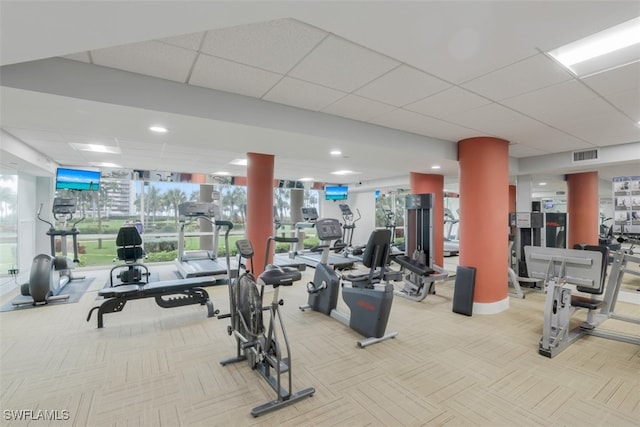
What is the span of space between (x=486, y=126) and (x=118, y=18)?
409cm

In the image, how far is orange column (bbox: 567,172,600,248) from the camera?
23.9 feet

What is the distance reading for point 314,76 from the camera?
2637mm

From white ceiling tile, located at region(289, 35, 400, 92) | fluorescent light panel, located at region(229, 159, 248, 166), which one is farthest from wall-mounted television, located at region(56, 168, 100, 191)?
white ceiling tile, located at region(289, 35, 400, 92)

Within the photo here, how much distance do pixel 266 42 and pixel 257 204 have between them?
11.5ft

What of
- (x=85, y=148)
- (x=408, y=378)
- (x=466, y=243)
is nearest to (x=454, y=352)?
(x=408, y=378)

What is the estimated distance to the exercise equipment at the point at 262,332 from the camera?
7.77 ft

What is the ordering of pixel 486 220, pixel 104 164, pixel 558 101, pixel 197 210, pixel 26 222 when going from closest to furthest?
pixel 558 101
pixel 486 220
pixel 26 222
pixel 197 210
pixel 104 164

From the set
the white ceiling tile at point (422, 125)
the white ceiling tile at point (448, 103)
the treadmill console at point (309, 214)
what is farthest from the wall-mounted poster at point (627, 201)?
→ the treadmill console at point (309, 214)

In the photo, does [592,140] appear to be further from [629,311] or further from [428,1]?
[428,1]

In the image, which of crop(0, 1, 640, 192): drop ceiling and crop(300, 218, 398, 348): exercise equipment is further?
crop(300, 218, 398, 348): exercise equipment

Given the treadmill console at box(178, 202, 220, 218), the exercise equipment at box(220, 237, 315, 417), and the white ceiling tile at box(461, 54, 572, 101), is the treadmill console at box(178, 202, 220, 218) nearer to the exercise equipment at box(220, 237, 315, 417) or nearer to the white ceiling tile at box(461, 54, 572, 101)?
the exercise equipment at box(220, 237, 315, 417)

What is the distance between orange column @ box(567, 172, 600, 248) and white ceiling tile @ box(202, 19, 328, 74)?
8357 millimetres

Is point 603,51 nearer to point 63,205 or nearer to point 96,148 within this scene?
point 96,148

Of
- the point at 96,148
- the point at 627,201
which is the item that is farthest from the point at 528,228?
the point at 96,148
